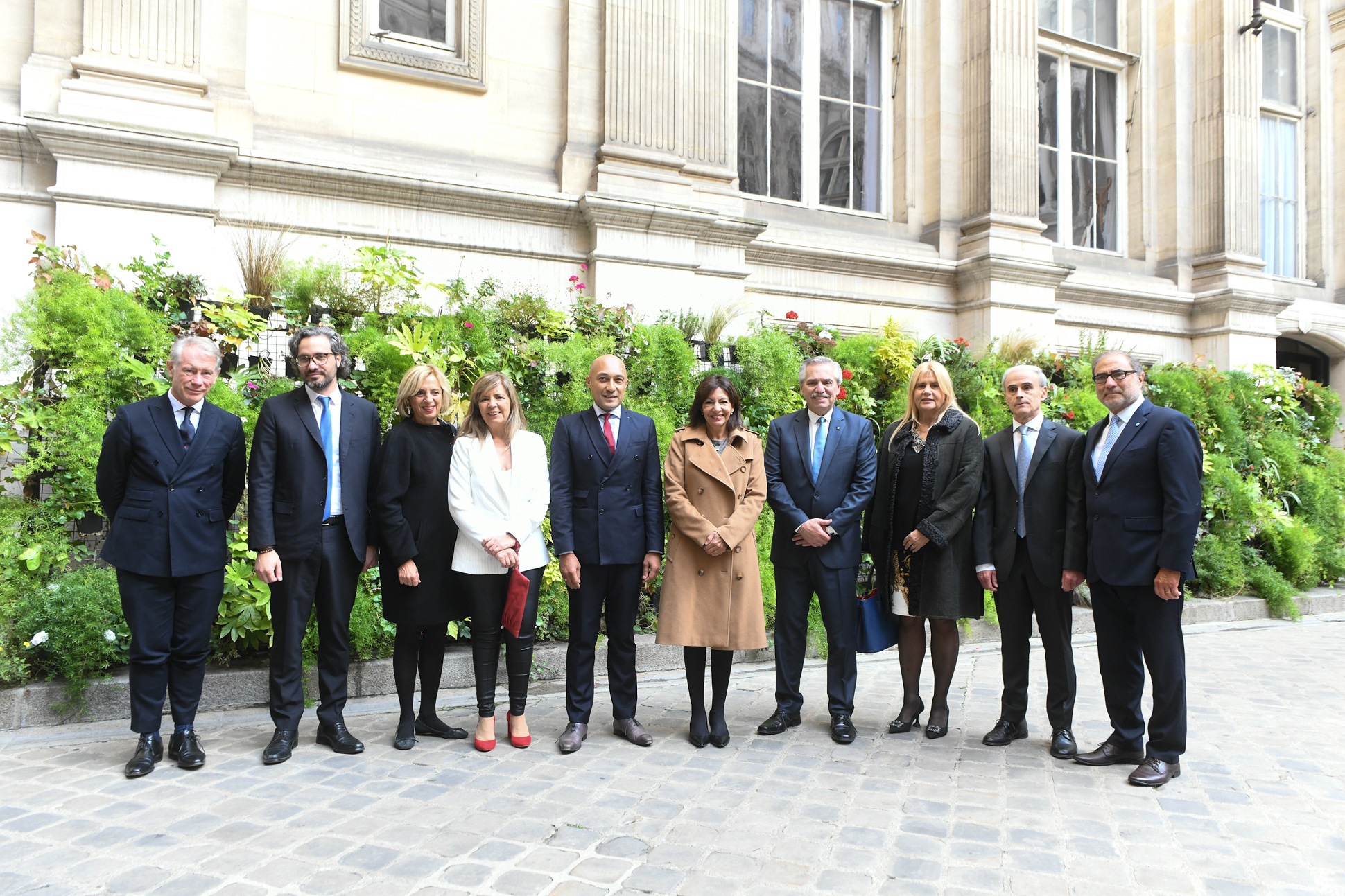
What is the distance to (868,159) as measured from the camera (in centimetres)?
1365

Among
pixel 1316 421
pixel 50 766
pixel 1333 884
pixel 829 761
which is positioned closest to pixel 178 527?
pixel 50 766

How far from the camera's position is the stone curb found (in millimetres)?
4812

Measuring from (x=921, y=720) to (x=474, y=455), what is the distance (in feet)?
10.3

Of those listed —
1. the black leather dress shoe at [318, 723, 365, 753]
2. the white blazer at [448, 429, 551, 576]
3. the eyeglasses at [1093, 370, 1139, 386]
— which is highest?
the eyeglasses at [1093, 370, 1139, 386]

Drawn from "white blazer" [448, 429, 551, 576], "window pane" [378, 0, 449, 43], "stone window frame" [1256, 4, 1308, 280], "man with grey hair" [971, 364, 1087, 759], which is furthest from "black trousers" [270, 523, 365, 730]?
"stone window frame" [1256, 4, 1308, 280]

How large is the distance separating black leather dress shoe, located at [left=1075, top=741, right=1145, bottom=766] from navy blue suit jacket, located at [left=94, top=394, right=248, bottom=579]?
4562 millimetres

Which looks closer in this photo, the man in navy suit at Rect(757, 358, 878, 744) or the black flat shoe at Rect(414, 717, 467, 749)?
the black flat shoe at Rect(414, 717, 467, 749)

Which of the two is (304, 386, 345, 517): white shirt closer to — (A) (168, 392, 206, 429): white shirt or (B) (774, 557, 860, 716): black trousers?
(A) (168, 392, 206, 429): white shirt

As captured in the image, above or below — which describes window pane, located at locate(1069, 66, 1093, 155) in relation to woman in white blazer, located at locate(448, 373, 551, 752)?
above

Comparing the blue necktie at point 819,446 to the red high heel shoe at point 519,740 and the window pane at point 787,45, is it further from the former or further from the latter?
the window pane at point 787,45

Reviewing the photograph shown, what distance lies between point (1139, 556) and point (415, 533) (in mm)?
3729

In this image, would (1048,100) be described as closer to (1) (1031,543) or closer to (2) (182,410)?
(1) (1031,543)

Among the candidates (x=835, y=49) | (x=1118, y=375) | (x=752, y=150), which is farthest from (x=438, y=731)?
(x=835, y=49)

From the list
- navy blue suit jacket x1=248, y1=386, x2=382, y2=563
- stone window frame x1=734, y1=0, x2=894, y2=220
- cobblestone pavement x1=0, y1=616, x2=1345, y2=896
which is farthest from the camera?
stone window frame x1=734, y1=0, x2=894, y2=220
